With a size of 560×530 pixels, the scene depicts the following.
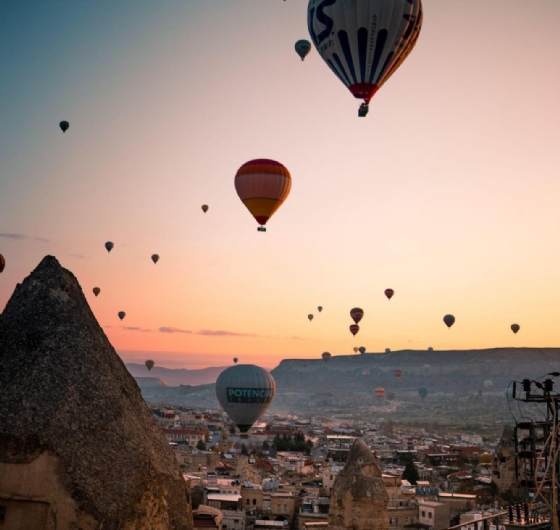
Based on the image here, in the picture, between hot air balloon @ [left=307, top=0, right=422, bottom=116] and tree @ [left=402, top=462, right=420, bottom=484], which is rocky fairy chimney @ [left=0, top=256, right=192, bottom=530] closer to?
hot air balloon @ [left=307, top=0, right=422, bottom=116]

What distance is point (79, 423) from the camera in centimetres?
546

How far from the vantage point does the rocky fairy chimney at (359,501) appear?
16.3 metres

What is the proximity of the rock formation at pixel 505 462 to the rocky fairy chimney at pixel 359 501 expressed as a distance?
9.16 metres

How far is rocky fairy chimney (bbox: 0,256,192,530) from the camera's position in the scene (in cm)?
527

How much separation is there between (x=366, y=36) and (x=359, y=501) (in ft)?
30.4

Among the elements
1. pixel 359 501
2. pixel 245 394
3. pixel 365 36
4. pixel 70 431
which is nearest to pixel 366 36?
pixel 365 36

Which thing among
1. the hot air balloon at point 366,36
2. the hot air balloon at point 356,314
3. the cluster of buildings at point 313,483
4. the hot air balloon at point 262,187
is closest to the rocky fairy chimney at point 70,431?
the cluster of buildings at point 313,483

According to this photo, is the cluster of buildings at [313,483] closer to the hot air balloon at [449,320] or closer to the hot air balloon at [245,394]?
the hot air balloon at [245,394]

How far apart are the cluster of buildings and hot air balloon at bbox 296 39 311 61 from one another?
1099 centimetres

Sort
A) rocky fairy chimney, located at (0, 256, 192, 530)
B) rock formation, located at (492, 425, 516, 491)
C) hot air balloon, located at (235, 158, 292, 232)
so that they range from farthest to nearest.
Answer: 1. rock formation, located at (492, 425, 516, 491)
2. hot air balloon, located at (235, 158, 292, 232)
3. rocky fairy chimney, located at (0, 256, 192, 530)

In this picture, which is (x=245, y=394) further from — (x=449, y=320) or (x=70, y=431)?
(x=70, y=431)

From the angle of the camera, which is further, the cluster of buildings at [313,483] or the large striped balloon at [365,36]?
the cluster of buildings at [313,483]

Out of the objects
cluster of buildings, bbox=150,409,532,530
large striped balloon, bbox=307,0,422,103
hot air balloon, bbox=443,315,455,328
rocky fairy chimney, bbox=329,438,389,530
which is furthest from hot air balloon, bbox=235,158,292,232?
hot air balloon, bbox=443,315,455,328

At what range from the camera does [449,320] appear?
152 ft
